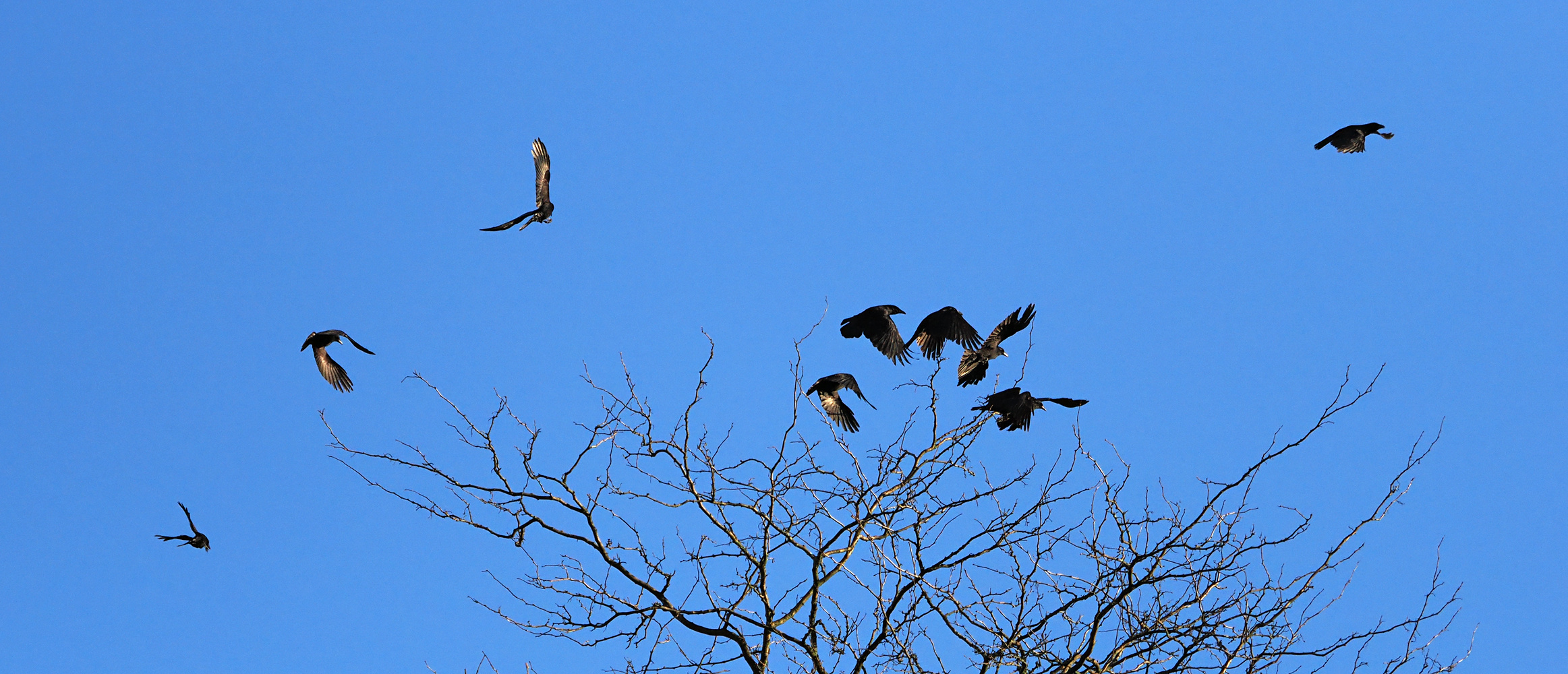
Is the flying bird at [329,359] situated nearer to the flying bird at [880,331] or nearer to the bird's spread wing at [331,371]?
the bird's spread wing at [331,371]

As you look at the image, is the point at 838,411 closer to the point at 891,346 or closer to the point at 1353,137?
the point at 891,346

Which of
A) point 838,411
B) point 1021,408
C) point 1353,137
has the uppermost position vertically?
point 1353,137

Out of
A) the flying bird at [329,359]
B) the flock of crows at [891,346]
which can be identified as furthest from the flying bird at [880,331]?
the flying bird at [329,359]

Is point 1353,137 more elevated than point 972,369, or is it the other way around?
point 1353,137

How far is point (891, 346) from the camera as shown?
7246mm

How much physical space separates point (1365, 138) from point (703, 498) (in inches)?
245

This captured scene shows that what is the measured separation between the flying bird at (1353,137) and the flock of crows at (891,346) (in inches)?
144

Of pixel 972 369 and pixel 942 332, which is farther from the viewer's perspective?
pixel 942 332

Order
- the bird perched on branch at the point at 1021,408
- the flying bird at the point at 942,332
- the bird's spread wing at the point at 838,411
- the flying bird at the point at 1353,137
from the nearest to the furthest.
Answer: the bird perched on branch at the point at 1021,408 < the flying bird at the point at 942,332 < the bird's spread wing at the point at 838,411 < the flying bird at the point at 1353,137

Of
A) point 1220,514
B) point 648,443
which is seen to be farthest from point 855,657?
point 1220,514

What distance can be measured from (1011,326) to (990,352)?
0.17m

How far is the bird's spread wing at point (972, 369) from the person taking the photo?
21.8 feet

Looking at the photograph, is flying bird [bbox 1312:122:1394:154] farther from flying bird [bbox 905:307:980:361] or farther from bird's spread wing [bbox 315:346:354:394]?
bird's spread wing [bbox 315:346:354:394]

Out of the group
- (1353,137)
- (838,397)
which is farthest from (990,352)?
(1353,137)
